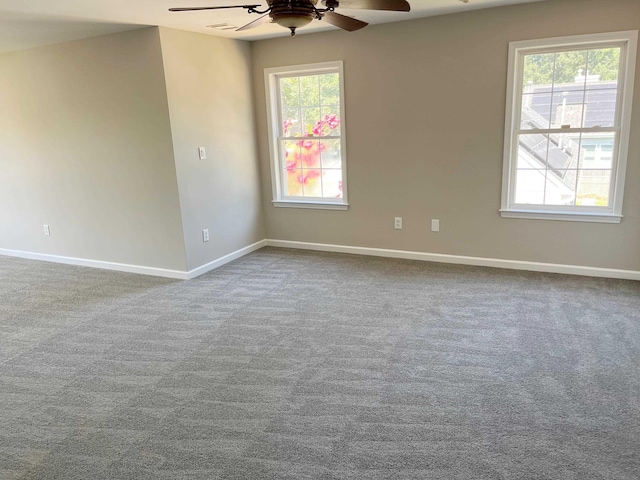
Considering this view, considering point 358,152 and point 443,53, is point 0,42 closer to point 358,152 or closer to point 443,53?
point 358,152

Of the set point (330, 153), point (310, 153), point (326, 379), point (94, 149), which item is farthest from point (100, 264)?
point (326, 379)

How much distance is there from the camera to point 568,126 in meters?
4.06

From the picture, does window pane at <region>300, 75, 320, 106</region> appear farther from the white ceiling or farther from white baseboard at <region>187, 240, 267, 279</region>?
white baseboard at <region>187, 240, 267, 279</region>

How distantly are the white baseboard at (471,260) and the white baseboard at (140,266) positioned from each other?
579 mm

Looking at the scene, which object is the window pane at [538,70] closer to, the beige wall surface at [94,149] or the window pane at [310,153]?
the window pane at [310,153]

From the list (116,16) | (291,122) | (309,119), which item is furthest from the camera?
(291,122)

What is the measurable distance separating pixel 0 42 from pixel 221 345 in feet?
11.8

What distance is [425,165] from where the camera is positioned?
4.61 meters

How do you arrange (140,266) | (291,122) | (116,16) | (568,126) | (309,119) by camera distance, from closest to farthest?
(116,16) < (568,126) < (140,266) < (309,119) < (291,122)

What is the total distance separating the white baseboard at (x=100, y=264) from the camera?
4.59m

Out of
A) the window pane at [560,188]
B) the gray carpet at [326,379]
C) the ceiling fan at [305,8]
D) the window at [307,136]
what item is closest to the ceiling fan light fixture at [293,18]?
the ceiling fan at [305,8]

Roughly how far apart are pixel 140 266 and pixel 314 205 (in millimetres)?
1980

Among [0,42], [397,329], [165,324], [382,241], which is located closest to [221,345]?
[165,324]

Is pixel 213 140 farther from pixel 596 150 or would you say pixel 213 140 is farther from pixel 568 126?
pixel 596 150
